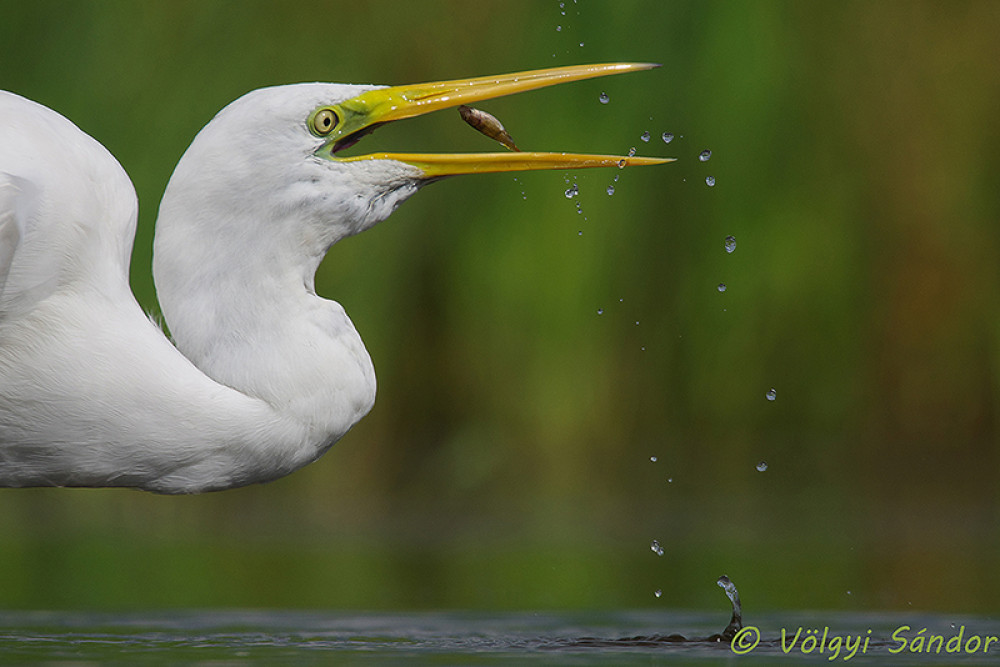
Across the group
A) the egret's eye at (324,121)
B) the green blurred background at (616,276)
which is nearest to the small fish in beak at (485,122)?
the egret's eye at (324,121)

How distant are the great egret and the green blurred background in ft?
7.33

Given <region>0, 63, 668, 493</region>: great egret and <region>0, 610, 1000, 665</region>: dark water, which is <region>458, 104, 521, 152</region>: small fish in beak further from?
<region>0, 610, 1000, 665</region>: dark water

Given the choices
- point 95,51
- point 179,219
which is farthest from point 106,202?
point 95,51

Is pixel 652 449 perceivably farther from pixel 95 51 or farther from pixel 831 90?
pixel 95 51

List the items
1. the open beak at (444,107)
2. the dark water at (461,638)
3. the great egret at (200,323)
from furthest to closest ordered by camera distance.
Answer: the dark water at (461,638) < the open beak at (444,107) < the great egret at (200,323)

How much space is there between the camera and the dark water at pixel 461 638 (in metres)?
3.40

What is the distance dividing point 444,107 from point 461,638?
126cm

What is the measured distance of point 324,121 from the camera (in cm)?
300

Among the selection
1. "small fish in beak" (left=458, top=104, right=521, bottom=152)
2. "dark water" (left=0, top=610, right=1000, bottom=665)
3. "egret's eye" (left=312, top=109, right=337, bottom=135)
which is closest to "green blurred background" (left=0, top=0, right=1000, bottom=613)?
"dark water" (left=0, top=610, right=1000, bottom=665)

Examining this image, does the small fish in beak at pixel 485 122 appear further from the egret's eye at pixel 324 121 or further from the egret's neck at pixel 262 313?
the egret's neck at pixel 262 313

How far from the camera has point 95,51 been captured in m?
5.24

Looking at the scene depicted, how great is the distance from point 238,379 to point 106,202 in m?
0.45

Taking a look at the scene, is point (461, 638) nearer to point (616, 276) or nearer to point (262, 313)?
point (262, 313)

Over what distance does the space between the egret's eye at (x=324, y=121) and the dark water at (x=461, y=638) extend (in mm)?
1128
